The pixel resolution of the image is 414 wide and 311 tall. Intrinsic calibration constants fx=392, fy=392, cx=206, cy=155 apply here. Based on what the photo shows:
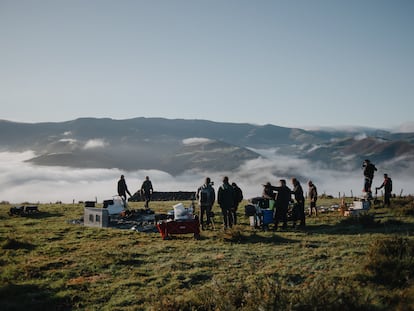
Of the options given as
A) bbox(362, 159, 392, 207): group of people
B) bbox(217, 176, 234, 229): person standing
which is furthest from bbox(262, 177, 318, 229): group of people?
bbox(362, 159, 392, 207): group of people

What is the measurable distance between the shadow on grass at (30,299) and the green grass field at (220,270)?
0.02 m

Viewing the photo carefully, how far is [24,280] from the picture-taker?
1080cm

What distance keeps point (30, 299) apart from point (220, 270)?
16.0 feet

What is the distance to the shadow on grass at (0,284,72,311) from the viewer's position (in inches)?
360

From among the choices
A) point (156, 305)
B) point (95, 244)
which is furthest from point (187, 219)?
point (156, 305)

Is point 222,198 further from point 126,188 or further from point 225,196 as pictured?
point 126,188

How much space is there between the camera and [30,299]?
9516 millimetres

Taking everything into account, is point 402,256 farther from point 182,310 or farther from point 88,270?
point 88,270

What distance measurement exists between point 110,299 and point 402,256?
7328mm

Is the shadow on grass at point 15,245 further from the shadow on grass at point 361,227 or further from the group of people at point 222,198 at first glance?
the shadow on grass at point 361,227

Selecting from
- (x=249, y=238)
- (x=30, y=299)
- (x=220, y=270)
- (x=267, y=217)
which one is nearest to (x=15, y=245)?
(x=30, y=299)

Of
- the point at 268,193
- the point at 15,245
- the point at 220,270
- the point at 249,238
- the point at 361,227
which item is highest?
the point at 268,193

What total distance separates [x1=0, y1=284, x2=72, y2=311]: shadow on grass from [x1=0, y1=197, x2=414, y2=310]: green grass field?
0.08ft

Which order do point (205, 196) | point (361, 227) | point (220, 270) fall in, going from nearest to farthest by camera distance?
1. point (220, 270)
2. point (361, 227)
3. point (205, 196)
